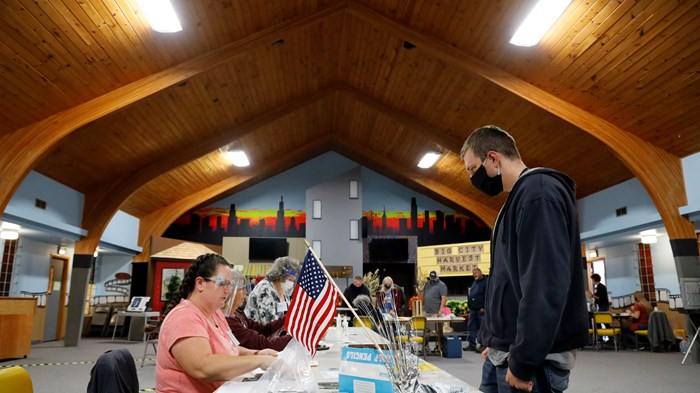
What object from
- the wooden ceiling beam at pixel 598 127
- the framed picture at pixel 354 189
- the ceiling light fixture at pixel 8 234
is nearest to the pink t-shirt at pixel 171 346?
the wooden ceiling beam at pixel 598 127

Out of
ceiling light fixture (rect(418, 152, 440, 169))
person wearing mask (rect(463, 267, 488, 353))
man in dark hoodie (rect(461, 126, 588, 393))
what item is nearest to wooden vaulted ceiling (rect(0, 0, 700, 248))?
ceiling light fixture (rect(418, 152, 440, 169))

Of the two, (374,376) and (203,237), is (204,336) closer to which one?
(374,376)

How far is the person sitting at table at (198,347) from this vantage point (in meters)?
1.81

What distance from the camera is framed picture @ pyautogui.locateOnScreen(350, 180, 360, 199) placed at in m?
15.0

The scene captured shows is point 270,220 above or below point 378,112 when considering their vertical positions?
below

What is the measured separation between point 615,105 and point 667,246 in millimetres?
5271

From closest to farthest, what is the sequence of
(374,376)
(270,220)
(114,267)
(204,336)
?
(374,376) → (204,336) → (114,267) → (270,220)

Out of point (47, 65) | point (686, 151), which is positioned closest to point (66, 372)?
point (47, 65)

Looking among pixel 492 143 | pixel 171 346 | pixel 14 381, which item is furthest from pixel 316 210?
pixel 14 381

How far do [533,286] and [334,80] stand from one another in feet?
32.3

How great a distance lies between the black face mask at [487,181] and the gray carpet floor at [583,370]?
4275 mm

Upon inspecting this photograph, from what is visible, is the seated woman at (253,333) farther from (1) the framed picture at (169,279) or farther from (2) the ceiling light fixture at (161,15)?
(1) the framed picture at (169,279)

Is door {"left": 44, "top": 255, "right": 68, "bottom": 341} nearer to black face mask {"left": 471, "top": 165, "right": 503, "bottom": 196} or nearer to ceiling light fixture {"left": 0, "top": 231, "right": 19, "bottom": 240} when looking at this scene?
ceiling light fixture {"left": 0, "top": 231, "right": 19, "bottom": 240}

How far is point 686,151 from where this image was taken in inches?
305
